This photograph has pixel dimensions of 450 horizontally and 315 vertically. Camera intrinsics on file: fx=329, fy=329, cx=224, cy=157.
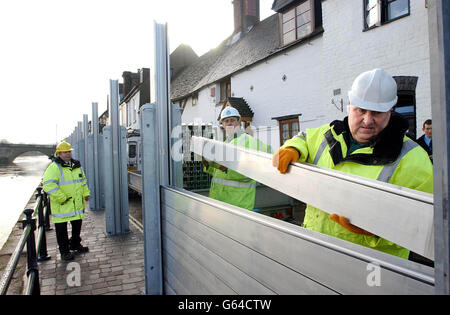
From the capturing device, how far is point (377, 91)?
173cm

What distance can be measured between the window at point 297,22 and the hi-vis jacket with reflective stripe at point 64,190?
949cm

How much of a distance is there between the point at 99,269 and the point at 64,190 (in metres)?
1.40

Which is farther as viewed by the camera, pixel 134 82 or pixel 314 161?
pixel 134 82

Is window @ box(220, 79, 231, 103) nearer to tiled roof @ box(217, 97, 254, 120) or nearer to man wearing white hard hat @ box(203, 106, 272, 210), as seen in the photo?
tiled roof @ box(217, 97, 254, 120)

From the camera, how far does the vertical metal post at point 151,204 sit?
10.6ft

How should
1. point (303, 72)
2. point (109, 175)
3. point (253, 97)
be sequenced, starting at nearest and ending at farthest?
point (109, 175) → point (303, 72) → point (253, 97)

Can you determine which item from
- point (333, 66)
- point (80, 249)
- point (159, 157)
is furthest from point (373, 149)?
point (333, 66)

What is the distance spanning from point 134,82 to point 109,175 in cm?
3543

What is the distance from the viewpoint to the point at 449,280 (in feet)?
2.76

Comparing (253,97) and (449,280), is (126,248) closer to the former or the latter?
(449,280)

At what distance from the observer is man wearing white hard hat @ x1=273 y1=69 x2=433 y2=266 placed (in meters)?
1.63

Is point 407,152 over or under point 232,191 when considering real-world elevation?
over

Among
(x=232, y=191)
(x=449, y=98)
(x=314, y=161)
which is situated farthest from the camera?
(x=232, y=191)
